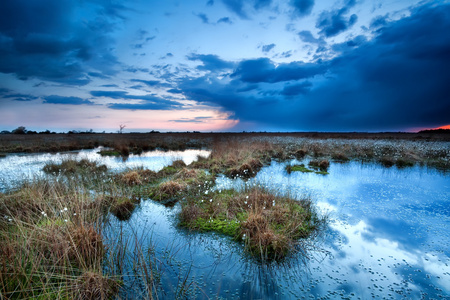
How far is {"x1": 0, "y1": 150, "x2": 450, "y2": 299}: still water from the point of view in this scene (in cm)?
402

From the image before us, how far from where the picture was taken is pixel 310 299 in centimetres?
381

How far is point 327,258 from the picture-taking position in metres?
5.08

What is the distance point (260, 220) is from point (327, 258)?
5.81 feet

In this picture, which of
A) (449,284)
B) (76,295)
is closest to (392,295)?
(449,284)

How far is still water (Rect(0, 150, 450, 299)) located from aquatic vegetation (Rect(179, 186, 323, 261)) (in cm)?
33

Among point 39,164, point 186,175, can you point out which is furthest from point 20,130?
point 186,175

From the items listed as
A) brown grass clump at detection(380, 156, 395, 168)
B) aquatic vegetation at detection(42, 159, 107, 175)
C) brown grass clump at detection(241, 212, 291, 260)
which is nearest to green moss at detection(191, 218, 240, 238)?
brown grass clump at detection(241, 212, 291, 260)

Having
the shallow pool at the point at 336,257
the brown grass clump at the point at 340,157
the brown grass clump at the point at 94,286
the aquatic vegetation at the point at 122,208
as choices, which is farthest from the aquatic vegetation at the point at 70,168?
the brown grass clump at the point at 340,157

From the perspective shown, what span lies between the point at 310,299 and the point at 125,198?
7120 millimetres

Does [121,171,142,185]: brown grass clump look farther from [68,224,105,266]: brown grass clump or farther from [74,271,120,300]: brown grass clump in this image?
[74,271,120,300]: brown grass clump

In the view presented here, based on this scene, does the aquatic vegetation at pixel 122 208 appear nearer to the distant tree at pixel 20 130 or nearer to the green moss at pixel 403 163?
the green moss at pixel 403 163

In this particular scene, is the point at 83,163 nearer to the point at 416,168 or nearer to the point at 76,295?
the point at 76,295

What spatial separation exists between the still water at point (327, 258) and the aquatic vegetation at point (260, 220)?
0.33m

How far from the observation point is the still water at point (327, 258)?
13.2ft
